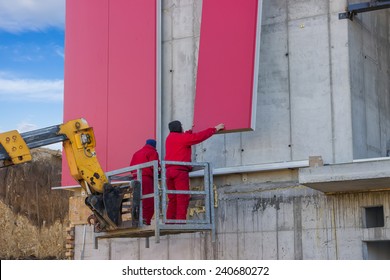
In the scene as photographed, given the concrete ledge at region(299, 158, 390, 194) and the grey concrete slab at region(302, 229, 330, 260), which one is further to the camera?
the grey concrete slab at region(302, 229, 330, 260)

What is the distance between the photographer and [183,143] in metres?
13.5

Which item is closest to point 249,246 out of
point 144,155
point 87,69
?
point 144,155

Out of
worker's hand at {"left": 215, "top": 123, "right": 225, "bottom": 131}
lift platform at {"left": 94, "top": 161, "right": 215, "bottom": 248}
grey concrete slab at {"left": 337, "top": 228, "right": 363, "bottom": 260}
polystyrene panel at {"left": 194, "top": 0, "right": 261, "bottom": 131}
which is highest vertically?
polystyrene panel at {"left": 194, "top": 0, "right": 261, "bottom": 131}

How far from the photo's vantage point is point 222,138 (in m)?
14.9

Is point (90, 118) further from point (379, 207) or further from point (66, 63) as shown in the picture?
point (379, 207)

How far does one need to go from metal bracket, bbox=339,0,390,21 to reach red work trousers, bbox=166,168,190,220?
3980 millimetres

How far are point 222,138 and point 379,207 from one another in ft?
10.4

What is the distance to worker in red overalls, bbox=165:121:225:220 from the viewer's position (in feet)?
43.3

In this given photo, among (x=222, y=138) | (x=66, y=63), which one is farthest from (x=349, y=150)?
(x=66, y=63)

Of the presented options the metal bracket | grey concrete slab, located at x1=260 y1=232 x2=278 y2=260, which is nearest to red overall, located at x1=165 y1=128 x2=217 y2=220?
grey concrete slab, located at x1=260 y1=232 x2=278 y2=260

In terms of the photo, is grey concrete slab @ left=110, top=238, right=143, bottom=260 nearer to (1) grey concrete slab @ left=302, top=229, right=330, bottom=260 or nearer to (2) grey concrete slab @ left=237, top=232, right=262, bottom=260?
(2) grey concrete slab @ left=237, top=232, right=262, bottom=260

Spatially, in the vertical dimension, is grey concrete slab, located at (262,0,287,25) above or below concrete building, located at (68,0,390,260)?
above

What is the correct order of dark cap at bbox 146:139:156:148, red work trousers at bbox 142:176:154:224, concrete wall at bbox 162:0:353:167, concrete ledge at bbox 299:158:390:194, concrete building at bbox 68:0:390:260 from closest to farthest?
concrete ledge at bbox 299:158:390:194 → concrete building at bbox 68:0:390:260 → red work trousers at bbox 142:176:154:224 → concrete wall at bbox 162:0:353:167 → dark cap at bbox 146:139:156:148

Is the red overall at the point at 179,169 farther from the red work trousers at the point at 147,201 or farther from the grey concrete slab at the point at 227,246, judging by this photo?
the grey concrete slab at the point at 227,246
